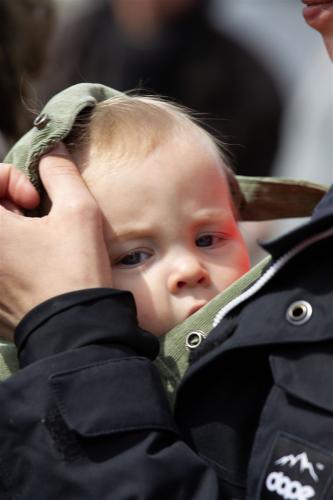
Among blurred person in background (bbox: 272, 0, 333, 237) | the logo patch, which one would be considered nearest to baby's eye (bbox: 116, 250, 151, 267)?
the logo patch

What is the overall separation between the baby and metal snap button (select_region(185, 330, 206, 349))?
11 cm

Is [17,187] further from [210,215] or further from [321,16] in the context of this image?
[321,16]

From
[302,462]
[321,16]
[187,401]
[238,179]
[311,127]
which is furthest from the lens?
[311,127]

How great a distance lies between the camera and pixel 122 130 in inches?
98.3

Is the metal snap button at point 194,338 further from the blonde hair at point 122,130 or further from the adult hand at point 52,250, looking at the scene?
the blonde hair at point 122,130

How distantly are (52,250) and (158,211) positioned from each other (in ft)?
0.86

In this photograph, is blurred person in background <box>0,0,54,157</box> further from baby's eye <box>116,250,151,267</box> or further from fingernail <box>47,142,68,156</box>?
baby's eye <box>116,250,151,267</box>

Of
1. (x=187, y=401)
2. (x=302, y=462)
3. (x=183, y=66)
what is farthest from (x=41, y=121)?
(x=183, y=66)

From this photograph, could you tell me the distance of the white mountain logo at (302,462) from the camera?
180cm

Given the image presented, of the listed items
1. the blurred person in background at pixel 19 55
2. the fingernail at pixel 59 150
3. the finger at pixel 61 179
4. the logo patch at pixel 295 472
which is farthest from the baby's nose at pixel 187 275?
the blurred person in background at pixel 19 55

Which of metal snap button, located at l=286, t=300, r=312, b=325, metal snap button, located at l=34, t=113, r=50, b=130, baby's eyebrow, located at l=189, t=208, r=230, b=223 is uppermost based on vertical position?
metal snap button, located at l=286, t=300, r=312, b=325

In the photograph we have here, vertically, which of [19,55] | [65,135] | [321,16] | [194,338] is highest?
[321,16]

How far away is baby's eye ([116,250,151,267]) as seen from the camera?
2.40m

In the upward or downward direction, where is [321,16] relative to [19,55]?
upward
